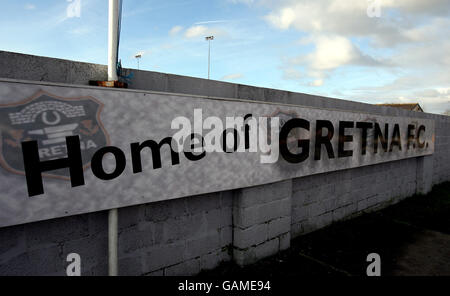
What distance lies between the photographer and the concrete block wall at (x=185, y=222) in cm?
242

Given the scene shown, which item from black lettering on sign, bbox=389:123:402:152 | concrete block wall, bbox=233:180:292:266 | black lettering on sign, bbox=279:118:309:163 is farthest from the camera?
black lettering on sign, bbox=389:123:402:152

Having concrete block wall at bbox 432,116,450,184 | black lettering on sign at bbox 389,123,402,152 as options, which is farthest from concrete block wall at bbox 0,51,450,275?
concrete block wall at bbox 432,116,450,184

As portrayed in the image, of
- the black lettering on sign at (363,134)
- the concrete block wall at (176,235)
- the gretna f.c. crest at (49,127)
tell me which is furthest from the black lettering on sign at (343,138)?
the gretna f.c. crest at (49,127)

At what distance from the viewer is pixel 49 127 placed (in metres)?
2.28

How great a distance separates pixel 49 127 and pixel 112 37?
993 mm

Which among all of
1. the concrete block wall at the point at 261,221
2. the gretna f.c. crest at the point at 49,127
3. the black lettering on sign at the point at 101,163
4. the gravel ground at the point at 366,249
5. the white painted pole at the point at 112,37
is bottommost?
the gravel ground at the point at 366,249

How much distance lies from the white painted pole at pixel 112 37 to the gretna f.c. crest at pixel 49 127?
0.36 metres

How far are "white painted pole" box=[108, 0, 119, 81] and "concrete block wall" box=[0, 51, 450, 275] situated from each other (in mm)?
151

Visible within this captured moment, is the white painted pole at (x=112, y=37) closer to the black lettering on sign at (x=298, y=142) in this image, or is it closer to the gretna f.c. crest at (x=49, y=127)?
the gretna f.c. crest at (x=49, y=127)

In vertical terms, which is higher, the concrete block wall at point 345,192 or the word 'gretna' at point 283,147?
the word 'gretna' at point 283,147

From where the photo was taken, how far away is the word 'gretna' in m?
2.27

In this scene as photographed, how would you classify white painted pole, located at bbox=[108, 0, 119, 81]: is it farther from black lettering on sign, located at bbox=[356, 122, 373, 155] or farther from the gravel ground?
black lettering on sign, located at bbox=[356, 122, 373, 155]
